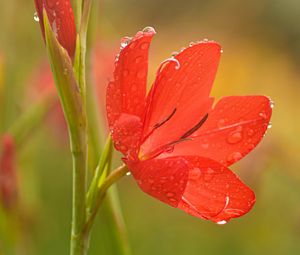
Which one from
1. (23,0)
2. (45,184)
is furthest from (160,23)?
(23,0)

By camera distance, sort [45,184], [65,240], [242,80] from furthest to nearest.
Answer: [242,80], [45,184], [65,240]

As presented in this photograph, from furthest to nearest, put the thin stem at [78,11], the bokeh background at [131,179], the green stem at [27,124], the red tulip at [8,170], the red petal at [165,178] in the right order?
the bokeh background at [131,179]
the green stem at [27,124]
the red tulip at [8,170]
the thin stem at [78,11]
the red petal at [165,178]

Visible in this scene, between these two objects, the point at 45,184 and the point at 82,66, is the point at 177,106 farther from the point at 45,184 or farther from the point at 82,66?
the point at 45,184

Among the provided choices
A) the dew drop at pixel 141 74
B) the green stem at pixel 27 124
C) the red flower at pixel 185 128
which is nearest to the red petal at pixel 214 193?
the red flower at pixel 185 128

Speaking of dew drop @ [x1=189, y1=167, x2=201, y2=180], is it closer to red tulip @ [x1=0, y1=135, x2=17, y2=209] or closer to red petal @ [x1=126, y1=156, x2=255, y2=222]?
red petal @ [x1=126, y1=156, x2=255, y2=222]

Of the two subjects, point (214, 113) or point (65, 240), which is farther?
point (65, 240)

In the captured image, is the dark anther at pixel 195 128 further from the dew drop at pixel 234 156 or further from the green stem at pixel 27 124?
the green stem at pixel 27 124
